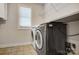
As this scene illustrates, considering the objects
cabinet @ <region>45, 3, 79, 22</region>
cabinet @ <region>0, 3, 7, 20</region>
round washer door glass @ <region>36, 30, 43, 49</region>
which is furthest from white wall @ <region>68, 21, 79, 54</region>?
cabinet @ <region>0, 3, 7, 20</region>

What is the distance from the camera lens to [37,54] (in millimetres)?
1357

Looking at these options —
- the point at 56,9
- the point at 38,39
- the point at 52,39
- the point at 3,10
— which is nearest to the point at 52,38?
the point at 52,39

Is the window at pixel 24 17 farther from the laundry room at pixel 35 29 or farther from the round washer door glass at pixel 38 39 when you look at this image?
the round washer door glass at pixel 38 39

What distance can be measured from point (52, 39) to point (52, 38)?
0.01m

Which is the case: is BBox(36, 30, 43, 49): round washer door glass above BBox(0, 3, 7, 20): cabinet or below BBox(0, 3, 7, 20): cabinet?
below

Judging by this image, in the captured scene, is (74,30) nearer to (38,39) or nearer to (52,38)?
(52,38)

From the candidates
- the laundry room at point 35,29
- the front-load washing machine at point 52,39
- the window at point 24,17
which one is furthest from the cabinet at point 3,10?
the front-load washing machine at point 52,39

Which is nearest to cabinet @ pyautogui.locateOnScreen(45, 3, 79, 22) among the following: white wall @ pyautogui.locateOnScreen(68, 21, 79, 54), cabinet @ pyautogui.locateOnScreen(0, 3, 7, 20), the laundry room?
the laundry room

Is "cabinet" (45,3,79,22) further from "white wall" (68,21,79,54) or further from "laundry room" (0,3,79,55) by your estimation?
"white wall" (68,21,79,54)

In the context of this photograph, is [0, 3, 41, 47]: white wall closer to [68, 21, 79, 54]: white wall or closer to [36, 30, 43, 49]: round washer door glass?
[36, 30, 43, 49]: round washer door glass

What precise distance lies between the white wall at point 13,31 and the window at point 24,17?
4cm

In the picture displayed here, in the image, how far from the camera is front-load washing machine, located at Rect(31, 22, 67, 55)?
4.41 ft

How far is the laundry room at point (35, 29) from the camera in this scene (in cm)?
133
